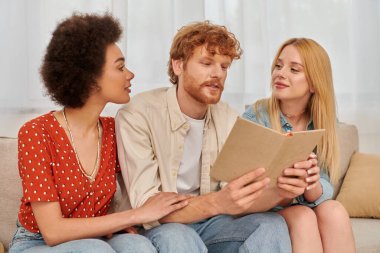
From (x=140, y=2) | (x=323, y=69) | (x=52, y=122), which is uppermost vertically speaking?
(x=140, y=2)

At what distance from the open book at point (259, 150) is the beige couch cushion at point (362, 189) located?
0.83m

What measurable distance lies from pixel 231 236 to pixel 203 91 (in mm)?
453

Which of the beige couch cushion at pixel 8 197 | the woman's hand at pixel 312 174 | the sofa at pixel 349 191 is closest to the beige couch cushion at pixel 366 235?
the sofa at pixel 349 191

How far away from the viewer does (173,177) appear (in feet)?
5.63

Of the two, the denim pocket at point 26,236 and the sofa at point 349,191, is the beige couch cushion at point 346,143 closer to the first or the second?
the sofa at point 349,191

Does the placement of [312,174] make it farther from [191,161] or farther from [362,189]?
[362,189]

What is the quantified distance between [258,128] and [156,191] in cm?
43

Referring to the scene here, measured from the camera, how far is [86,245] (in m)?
1.39

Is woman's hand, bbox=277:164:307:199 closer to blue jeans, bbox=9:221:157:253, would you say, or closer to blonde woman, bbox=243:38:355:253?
blonde woman, bbox=243:38:355:253

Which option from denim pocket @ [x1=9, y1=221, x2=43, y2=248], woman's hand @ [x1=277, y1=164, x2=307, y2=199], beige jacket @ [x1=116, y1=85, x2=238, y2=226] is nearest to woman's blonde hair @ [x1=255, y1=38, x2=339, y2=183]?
beige jacket @ [x1=116, y1=85, x2=238, y2=226]

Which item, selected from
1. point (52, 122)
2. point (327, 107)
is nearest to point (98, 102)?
point (52, 122)

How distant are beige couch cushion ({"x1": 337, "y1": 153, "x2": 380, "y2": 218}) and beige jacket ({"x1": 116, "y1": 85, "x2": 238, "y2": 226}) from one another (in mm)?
745

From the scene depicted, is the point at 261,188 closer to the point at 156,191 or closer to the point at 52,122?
the point at 156,191

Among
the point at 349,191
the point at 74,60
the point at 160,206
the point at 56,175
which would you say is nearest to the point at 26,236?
the point at 56,175
